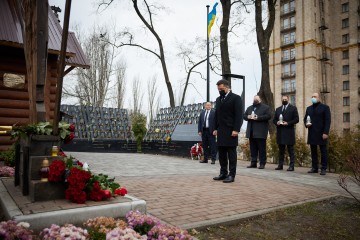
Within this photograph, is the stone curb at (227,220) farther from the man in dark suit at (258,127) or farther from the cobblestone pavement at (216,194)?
the man in dark suit at (258,127)

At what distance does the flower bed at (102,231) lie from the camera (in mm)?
2235

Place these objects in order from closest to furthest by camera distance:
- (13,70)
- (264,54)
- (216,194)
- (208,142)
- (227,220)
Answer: (227,220) < (216,194) < (13,70) < (208,142) < (264,54)

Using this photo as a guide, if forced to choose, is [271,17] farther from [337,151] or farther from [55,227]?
[55,227]

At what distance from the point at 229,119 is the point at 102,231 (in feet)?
13.6

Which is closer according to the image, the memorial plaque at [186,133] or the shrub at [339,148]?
the shrub at [339,148]

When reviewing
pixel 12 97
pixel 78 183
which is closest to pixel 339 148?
pixel 78 183

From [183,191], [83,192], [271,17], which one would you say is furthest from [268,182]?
[271,17]

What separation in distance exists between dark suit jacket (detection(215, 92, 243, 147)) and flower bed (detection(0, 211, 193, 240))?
139 inches

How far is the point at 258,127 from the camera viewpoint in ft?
27.9

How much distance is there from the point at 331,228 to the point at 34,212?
323 cm

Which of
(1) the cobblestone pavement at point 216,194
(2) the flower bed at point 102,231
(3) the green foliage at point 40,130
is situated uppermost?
(3) the green foliage at point 40,130

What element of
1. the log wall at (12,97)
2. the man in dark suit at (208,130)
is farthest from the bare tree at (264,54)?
the log wall at (12,97)

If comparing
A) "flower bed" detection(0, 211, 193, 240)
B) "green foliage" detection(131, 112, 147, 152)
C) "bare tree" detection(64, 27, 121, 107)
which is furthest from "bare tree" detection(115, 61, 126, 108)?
"flower bed" detection(0, 211, 193, 240)

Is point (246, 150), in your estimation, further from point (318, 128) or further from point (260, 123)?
point (318, 128)
